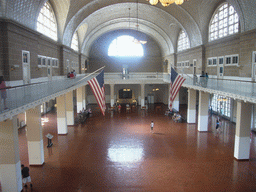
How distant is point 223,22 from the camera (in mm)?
19062

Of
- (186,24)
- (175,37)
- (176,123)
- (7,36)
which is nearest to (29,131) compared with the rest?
(7,36)

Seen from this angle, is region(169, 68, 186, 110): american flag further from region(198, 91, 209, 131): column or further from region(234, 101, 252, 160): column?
region(198, 91, 209, 131): column

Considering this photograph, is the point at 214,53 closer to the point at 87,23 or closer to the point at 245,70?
the point at 245,70

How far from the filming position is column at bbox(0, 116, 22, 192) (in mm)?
8875

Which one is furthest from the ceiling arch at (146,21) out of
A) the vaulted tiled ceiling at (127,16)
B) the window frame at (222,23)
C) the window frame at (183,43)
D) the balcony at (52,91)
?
the balcony at (52,91)

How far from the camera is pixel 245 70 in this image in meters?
15.5

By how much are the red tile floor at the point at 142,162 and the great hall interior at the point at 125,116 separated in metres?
0.05

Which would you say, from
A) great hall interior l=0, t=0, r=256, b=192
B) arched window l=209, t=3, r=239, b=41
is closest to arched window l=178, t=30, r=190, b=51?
great hall interior l=0, t=0, r=256, b=192

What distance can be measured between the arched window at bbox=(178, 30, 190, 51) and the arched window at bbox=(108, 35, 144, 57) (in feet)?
34.8

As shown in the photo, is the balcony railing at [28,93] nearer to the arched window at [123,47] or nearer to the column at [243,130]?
the column at [243,130]

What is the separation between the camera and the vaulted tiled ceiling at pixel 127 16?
13.6 meters

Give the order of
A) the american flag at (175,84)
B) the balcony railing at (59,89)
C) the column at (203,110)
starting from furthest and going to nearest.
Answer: the column at (203,110) < the american flag at (175,84) < the balcony railing at (59,89)

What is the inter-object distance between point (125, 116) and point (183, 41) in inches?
483

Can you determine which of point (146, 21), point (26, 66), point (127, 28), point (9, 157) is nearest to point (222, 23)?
point (146, 21)
